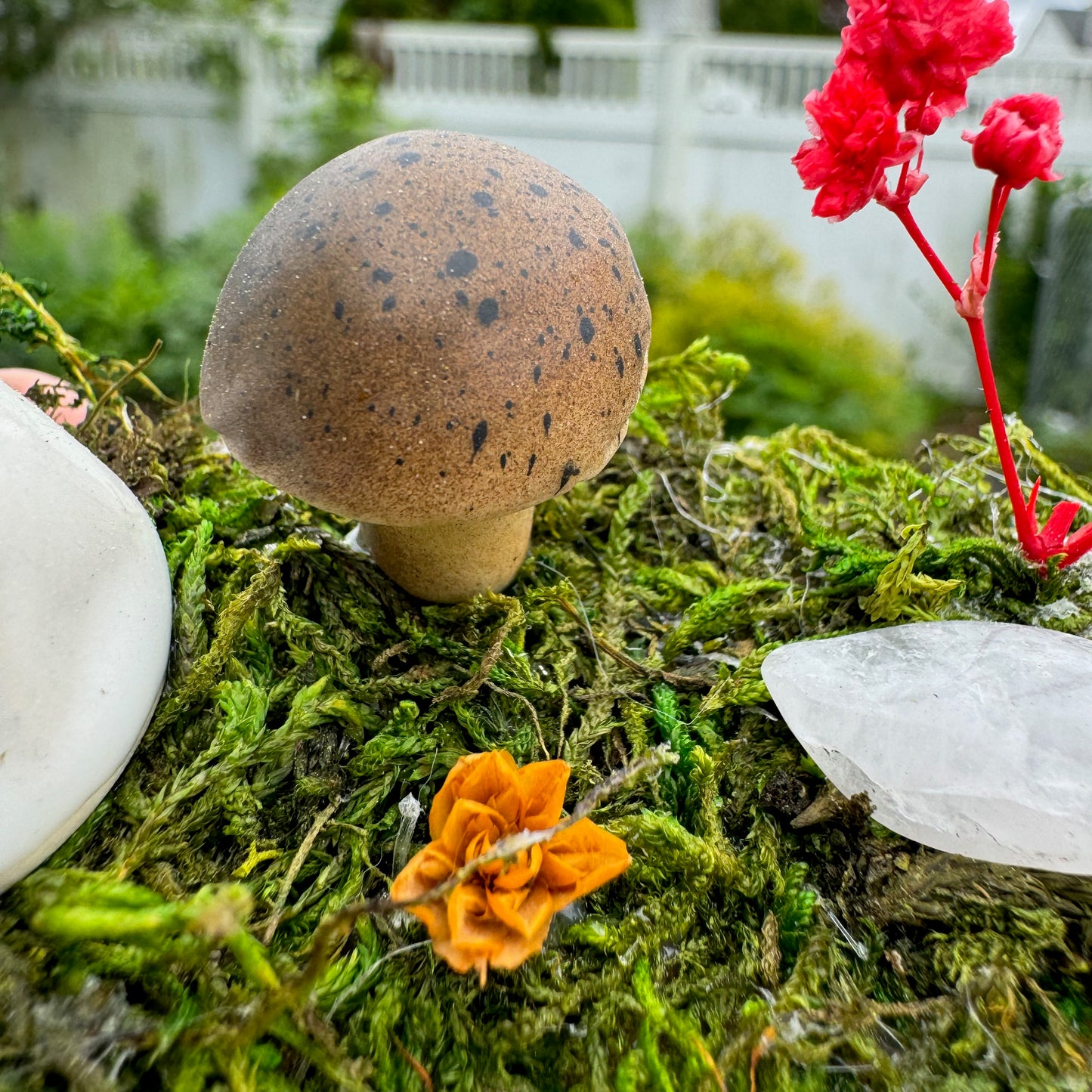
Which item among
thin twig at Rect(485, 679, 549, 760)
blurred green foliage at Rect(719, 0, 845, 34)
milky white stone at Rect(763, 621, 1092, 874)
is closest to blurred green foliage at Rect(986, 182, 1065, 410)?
blurred green foliage at Rect(719, 0, 845, 34)

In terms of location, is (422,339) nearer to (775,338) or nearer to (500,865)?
(500,865)

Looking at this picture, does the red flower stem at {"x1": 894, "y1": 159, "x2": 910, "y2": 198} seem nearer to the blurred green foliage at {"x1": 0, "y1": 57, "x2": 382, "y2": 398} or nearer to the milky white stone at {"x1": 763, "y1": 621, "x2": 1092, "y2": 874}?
the milky white stone at {"x1": 763, "y1": 621, "x2": 1092, "y2": 874}

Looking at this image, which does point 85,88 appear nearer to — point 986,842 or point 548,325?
point 548,325

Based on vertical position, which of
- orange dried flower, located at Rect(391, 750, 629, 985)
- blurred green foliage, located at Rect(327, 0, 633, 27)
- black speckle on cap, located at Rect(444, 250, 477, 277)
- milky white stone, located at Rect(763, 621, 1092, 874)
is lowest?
orange dried flower, located at Rect(391, 750, 629, 985)

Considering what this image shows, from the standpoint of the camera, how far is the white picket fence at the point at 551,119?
5930 millimetres

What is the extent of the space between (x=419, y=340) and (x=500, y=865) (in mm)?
392

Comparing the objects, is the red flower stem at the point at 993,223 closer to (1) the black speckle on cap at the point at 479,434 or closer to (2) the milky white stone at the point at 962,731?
(2) the milky white stone at the point at 962,731

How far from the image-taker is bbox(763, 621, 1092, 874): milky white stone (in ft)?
1.89

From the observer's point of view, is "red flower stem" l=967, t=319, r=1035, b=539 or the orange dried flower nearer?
the orange dried flower

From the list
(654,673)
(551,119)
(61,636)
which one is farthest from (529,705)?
(551,119)

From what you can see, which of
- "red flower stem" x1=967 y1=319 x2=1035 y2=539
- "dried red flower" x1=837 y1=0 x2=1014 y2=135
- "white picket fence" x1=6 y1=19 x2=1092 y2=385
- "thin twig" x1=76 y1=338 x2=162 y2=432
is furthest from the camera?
"white picket fence" x1=6 y1=19 x2=1092 y2=385

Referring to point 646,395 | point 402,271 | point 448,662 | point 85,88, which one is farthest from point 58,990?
point 85,88

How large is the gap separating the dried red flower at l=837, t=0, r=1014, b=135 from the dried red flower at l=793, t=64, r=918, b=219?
0.02 m

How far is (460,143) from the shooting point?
2.22ft
